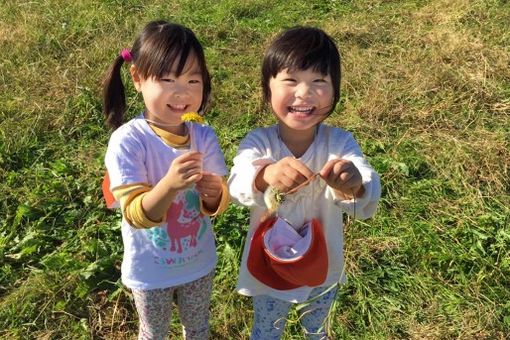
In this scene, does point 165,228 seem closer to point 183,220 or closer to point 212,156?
point 183,220

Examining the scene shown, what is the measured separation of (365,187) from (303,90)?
0.41 meters

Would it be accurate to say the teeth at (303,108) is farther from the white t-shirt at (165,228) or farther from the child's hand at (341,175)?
the white t-shirt at (165,228)

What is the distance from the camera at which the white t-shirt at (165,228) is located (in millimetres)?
1810

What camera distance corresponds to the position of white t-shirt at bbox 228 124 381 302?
176 cm

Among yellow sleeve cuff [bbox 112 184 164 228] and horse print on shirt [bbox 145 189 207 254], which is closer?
yellow sleeve cuff [bbox 112 184 164 228]

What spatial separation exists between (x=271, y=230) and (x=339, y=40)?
413cm

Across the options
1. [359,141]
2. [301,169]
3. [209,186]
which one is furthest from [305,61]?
[359,141]

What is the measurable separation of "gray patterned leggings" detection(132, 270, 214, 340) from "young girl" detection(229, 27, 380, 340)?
0.21 m

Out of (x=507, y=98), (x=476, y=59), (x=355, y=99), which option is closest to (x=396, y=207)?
(x=355, y=99)

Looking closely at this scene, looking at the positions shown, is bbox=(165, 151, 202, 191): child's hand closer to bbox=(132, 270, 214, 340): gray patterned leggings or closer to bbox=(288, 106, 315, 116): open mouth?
bbox=(288, 106, 315, 116): open mouth

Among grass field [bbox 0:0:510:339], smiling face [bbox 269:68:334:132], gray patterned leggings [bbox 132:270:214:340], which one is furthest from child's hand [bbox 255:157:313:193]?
grass field [bbox 0:0:510:339]

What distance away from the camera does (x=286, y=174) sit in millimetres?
1581

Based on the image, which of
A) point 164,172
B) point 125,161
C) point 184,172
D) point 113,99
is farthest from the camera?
point 113,99

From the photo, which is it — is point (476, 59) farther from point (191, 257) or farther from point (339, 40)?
point (191, 257)
